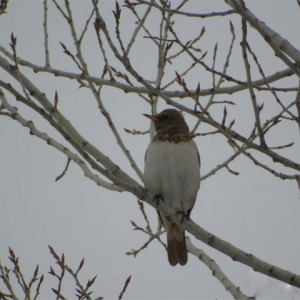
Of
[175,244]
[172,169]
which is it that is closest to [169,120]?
[172,169]

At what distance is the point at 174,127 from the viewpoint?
5.65 meters

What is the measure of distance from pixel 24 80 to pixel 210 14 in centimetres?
118

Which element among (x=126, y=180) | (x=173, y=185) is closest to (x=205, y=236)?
(x=126, y=180)

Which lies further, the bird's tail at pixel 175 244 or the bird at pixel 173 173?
the bird's tail at pixel 175 244

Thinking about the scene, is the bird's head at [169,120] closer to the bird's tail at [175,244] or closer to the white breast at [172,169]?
the white breast at [172,169]

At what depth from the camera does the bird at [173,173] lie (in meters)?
5.32

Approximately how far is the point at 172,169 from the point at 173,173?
4 cm

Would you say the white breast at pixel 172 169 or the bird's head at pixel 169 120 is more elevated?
the bird's head at pixel 169 120

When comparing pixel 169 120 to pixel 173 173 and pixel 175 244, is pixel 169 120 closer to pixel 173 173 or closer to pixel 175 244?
pixel 173 173

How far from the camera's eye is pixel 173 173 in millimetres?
5355

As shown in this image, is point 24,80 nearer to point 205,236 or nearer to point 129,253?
point 205,236

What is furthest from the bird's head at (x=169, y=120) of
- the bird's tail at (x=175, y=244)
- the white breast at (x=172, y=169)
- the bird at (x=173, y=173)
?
the bird's tail at (x=175, y=244)

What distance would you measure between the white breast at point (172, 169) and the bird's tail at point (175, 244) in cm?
34

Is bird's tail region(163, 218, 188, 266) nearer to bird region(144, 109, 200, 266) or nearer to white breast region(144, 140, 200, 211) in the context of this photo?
bird region(144, 109, 200, 266)
